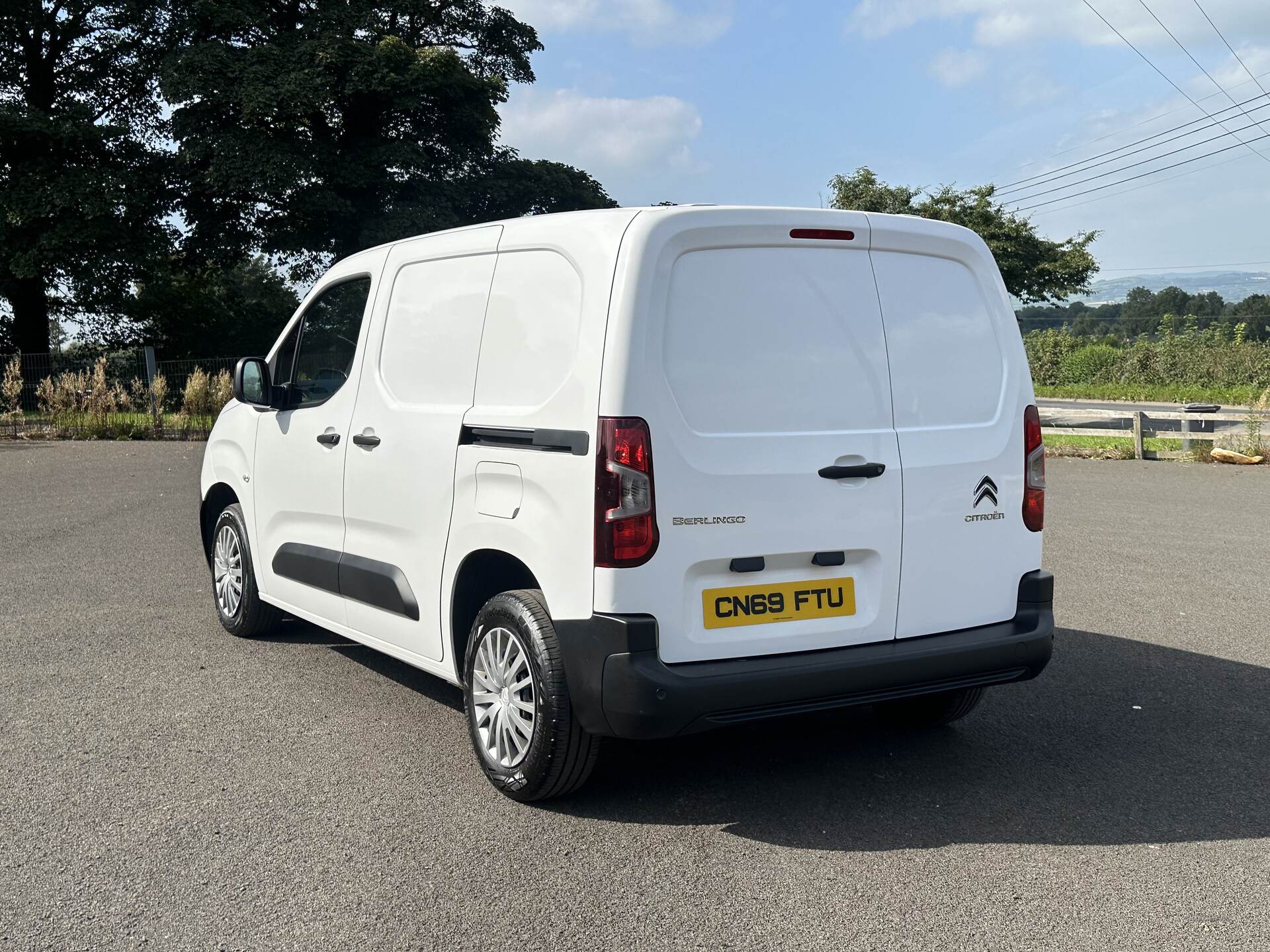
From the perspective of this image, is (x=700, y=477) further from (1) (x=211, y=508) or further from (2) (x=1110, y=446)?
(2) (x=1110, y=446)

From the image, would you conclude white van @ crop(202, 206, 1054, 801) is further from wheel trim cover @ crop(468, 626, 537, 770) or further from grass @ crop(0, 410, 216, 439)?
grass @ crop(0, 410, 216, 439)

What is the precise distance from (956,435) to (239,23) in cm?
3237

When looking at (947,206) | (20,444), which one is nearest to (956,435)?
(20,444)

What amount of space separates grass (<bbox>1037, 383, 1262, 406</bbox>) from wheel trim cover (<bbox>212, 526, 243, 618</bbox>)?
3190 centimetres

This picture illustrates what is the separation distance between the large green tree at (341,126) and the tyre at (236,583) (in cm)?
2611

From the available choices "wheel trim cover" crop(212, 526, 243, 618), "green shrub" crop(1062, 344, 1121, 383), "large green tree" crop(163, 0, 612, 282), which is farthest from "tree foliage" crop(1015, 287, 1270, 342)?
"wheel trim cover" crop(212, 526, 243, 618)

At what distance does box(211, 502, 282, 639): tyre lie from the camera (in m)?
6.57

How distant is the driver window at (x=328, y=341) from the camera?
5547 millimetres

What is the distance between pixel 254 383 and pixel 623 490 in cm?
302

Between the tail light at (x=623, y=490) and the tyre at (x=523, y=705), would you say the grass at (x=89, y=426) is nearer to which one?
the tyre at (x=523, y=705)

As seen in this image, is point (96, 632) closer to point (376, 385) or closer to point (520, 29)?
point (376, 385)

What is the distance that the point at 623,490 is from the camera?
12.6ft

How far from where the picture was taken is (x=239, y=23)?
32062 millimetres

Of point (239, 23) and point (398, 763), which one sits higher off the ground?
point (239, 23)
